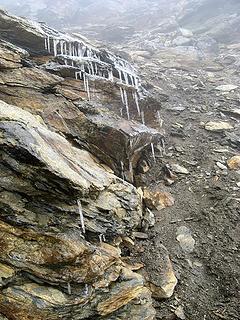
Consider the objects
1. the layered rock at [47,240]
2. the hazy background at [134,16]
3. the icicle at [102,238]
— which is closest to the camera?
the layered rock at [47,240]

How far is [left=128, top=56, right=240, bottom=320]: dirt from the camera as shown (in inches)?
355

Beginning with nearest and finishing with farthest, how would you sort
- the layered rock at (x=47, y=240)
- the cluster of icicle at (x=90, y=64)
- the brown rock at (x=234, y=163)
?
the layered rock at (x=47, y=240) < the brown rock at (x=234, y=163) < the cluster of icicle at (x=90, y=64)

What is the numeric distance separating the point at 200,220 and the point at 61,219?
591cm

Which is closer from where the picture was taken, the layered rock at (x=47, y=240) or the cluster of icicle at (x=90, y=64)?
the layered rock at (x=47, y=240)

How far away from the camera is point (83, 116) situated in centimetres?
1115

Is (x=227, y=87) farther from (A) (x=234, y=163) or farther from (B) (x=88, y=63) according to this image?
(B) (x=88, y=63)

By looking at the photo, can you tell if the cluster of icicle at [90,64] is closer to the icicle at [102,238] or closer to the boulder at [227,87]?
the icicle at [102,238]

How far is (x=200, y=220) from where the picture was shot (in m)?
11.6

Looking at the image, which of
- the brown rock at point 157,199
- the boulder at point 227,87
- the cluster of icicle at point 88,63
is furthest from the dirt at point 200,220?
the boulder at point 227,87

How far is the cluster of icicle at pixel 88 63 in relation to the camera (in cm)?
1400

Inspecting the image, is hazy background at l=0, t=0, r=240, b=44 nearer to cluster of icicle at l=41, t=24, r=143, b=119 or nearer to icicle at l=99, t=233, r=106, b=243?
cluster of icicle at l=41, t=24, r=143, b=119

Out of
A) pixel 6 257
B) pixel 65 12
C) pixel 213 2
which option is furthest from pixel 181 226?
pixel 65 12

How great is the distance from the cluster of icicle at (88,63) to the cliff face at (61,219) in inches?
119

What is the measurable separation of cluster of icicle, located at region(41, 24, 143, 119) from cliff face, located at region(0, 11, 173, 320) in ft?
9.92
